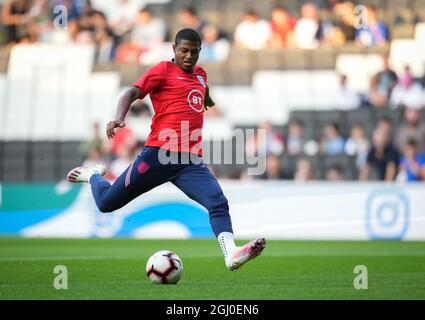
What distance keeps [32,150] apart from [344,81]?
21.7 ft

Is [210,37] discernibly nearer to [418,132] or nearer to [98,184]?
[418,132]

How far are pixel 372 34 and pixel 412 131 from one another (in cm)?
351

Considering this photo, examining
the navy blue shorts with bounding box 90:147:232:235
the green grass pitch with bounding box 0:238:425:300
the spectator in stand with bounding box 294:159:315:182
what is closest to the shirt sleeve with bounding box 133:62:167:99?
the navy blue shorts with bounding box 90:147:232:235

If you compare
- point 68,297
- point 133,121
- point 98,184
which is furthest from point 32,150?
point 68,297

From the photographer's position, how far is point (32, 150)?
20.7 metres

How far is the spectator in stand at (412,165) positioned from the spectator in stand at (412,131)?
0.21 meters

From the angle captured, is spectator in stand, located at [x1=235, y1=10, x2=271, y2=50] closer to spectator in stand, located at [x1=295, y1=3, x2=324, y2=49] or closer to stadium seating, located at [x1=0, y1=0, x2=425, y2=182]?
stadium seating, located at [x1=0, y1=0, x2=425, y2=182]

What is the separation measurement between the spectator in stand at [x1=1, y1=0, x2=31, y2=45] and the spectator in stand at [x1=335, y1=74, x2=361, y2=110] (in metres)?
7.34

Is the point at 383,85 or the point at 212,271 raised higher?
the point at 383,85

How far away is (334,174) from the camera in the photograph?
18922 millimetres

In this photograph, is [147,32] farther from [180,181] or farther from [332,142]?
[180,181]

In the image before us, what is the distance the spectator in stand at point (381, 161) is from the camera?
18730 millimetres

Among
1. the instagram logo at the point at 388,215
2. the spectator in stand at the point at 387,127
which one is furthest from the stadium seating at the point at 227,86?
the instagram logo at the point at 388,215

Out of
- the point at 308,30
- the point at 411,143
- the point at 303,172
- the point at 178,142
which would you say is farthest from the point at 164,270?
the point at 308,30
